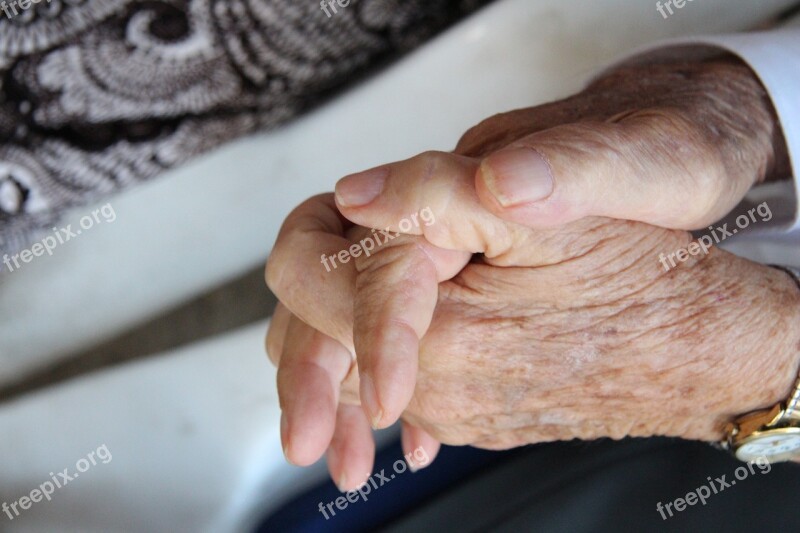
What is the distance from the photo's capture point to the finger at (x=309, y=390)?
50 cm

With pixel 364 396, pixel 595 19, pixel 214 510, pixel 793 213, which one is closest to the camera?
pixel 364 396

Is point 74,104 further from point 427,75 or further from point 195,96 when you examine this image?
point 427,75

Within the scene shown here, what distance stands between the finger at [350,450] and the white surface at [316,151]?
34 cm

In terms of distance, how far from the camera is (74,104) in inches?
27.2

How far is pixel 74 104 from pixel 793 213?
0.66 meters

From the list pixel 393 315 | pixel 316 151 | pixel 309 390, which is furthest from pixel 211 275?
pixel 393 315

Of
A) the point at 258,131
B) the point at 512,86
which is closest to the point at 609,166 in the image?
the point at 512,86

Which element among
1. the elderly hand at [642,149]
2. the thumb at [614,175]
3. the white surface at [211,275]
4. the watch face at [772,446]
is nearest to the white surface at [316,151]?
the white surface at [211,275]

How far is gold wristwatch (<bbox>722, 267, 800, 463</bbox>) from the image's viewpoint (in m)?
0.51

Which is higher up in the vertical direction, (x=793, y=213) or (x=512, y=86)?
(x=512, y=86)

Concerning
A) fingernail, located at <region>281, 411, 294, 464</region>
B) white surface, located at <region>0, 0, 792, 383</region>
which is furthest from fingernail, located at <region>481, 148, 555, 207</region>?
white surface, located at <region>0, 0, 792, 383</region>

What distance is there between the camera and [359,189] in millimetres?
437

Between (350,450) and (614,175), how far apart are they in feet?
1.03

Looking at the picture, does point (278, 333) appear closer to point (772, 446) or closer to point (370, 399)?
point (370, 399)
